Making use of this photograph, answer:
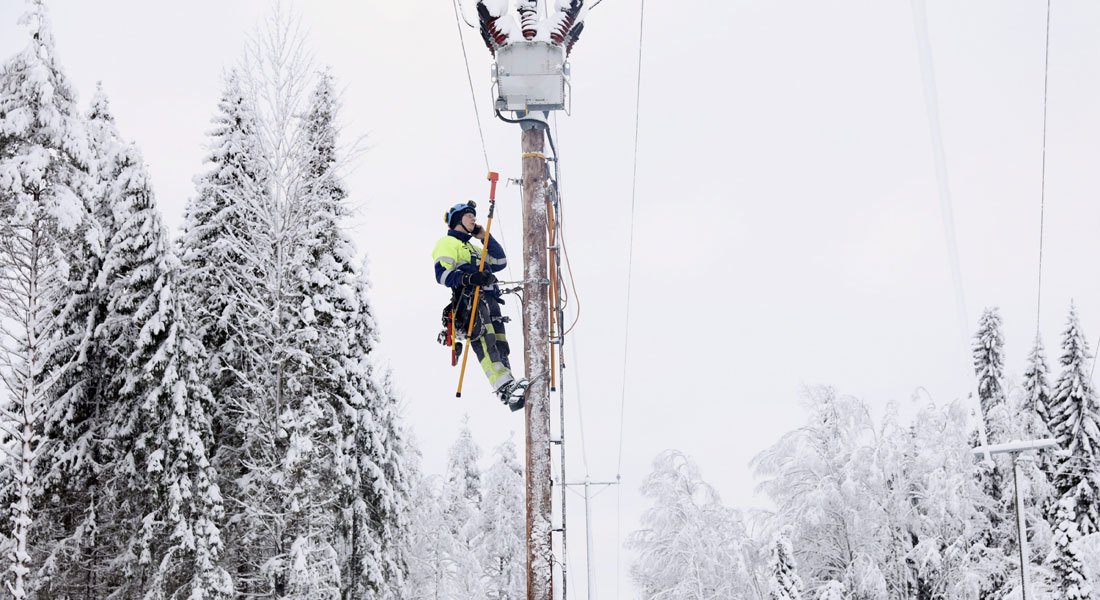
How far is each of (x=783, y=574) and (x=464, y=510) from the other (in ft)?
74.2

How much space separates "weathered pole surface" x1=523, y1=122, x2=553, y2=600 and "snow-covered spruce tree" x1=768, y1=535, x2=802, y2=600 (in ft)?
57.2

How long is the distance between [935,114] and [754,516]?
2352 cm

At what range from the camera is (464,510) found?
4378 centimetres

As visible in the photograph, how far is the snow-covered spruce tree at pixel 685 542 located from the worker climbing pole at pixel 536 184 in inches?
784

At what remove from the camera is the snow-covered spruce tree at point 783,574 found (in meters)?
23.2

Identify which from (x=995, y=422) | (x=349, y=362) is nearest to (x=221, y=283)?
(x=349, y=362)

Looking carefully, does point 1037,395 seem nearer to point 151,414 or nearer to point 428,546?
point 428,546

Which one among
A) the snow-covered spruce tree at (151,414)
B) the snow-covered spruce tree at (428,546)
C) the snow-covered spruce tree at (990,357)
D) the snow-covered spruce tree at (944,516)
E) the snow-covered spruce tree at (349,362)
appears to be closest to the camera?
the snow-covered spruce tree at (151,414)

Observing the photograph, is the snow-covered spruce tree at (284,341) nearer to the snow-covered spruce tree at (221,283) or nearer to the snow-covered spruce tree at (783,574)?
the snow-covered spruce tree at (221,283)

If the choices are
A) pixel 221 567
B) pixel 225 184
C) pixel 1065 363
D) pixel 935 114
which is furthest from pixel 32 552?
pixel 1065 363

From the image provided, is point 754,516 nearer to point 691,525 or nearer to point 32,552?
point 691,525

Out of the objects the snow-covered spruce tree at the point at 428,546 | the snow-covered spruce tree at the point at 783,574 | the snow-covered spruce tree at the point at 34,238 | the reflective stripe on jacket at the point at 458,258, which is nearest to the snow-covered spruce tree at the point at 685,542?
the snow-covered spruce tree at the point at 783,574

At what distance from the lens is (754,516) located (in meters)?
27.2

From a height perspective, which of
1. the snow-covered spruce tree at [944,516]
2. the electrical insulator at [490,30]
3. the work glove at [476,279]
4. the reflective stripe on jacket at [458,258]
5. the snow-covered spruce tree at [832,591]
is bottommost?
the snow-covered spruce tree at [832,591]
